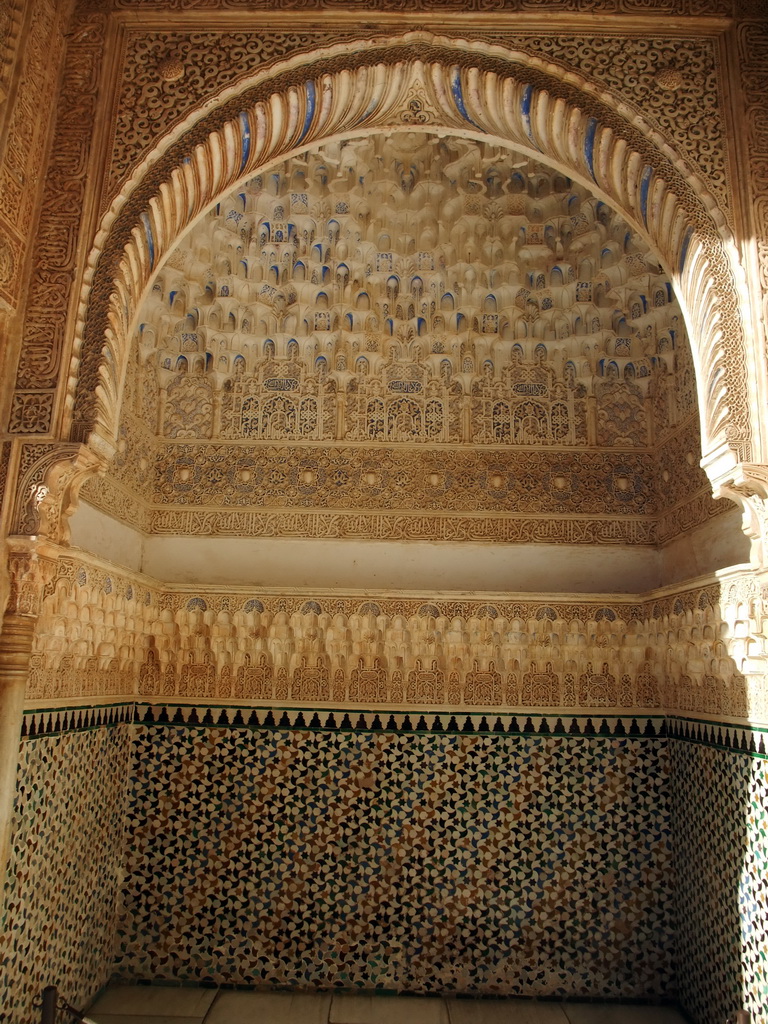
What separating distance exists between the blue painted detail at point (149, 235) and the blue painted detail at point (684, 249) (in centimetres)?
A: 201

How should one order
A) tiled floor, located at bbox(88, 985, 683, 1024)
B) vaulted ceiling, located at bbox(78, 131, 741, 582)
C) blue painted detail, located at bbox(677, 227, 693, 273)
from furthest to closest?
vaulted ceiling, located at bbox(78, 131, 741, 582)
tiled floor, located at bbox(88, 985, 683, 1024)
blue painted detail, located at bbox(677, 227, 693, 273)

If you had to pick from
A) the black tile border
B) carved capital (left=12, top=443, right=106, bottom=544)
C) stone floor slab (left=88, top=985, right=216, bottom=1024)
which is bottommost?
stone floor slab (left=88, top=985, right=216, bottom=1024)

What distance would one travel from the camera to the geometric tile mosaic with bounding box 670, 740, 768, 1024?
3010 millimetres

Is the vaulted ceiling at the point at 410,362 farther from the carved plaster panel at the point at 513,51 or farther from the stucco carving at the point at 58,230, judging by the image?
the stucco carving at the point at 58,230

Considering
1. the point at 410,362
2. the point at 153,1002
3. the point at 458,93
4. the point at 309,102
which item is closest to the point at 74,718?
the point at 153,1002

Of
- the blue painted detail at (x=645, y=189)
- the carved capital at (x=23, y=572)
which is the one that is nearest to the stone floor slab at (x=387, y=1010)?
the carved capital at (x=23, y=572)

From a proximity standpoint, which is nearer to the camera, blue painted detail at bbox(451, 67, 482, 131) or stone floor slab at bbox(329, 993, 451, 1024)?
blue painted detail at bbox(451, 67, 482, 131)

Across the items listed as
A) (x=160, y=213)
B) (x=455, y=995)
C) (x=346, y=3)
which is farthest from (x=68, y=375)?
(x=455, y=995)

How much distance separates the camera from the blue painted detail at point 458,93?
10.4ft

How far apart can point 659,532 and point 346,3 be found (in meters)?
3.02

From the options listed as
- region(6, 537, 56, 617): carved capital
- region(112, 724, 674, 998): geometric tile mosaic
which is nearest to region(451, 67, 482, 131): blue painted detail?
region(6, 537, 56, 617): carved capital

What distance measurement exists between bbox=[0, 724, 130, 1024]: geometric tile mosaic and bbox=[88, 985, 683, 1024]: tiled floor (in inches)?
8.1

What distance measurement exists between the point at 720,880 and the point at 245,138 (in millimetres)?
3630

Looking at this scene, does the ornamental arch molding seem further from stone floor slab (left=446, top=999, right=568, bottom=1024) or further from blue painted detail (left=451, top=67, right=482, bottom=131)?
stone floor slab (left=446, top=999, right=568, bottom=1024)
